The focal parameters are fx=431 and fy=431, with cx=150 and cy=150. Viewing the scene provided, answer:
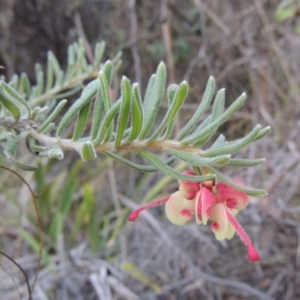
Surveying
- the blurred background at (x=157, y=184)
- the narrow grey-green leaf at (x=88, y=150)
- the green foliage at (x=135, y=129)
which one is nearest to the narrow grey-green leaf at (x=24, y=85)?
the green foliage at (x=135, y=129)

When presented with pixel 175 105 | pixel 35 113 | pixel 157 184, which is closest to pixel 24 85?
pixel 35 113

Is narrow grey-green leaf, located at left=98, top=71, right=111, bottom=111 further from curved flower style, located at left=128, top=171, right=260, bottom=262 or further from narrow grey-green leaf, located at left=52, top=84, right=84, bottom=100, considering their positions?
narrow grey-green leaf, located at left=52, top=84, right=84, bottom=100

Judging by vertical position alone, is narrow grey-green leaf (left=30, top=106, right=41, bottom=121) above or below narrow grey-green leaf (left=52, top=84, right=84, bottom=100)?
above

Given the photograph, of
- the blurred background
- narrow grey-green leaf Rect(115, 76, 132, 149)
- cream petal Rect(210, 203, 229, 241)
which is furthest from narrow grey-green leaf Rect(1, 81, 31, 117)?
the blurred background

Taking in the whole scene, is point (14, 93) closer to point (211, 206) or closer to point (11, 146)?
point (11, 146)

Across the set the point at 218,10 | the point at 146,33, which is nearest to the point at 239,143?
the point at 146,33
